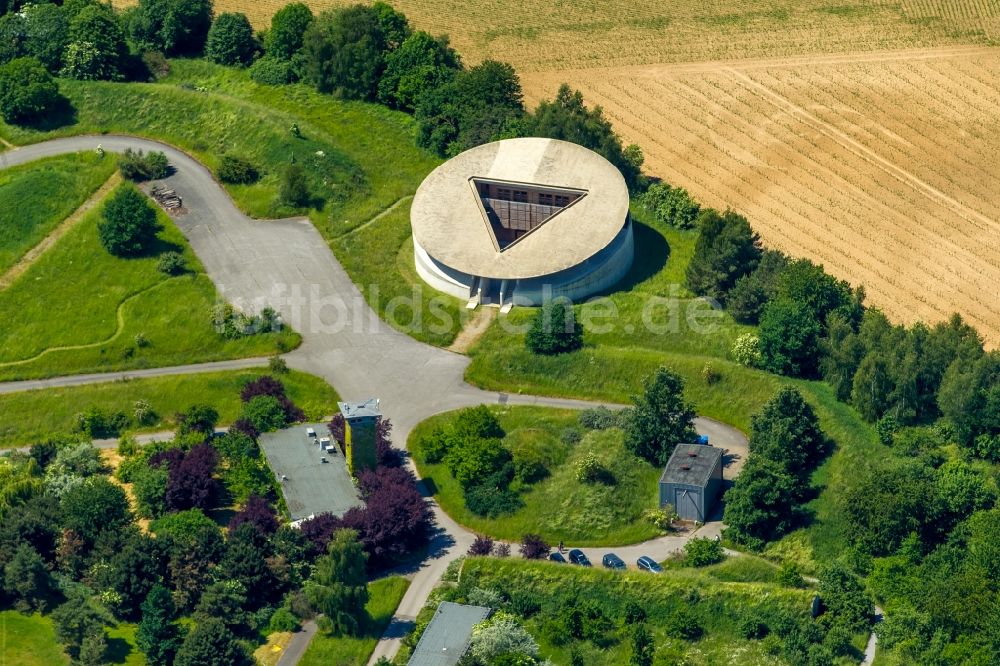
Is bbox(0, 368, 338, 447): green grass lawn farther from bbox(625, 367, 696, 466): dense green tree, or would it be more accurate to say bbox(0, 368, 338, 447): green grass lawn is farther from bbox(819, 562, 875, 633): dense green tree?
bbox(819, 562, 875, 633): dense green tree

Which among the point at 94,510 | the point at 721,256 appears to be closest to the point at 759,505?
the point at 721,256

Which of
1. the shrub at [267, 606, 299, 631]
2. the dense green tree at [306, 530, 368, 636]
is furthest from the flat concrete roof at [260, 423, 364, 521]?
the shrub at [267, 606, 299, 631]

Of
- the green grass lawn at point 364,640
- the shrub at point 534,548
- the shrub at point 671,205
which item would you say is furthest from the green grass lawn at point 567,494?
the shrub at point 671,205

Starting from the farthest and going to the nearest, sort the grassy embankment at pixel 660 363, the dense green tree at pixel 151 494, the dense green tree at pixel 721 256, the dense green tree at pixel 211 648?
1. the dense green tree at pixel 721 256
2. the grassy embankment at pixel 660 363
3. the dense green tree at pixel 151 494
4. the dense green tree at pixel 211 648

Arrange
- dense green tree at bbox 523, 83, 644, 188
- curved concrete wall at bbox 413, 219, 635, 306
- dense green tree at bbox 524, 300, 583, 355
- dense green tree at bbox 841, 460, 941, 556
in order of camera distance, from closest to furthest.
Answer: dense green tree at bbox 841, 460, 941, 556
dense green tree at bbox 524, 300, 583, 355
curved concrete wall at bbox 413, 219, 635, 306
dense green tree at bbox 523, 83, 644, 188

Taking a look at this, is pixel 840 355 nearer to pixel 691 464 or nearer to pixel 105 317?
pixel 691 464

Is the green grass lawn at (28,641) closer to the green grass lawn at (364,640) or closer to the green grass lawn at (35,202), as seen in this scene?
the green grass lawn at (364,640)
